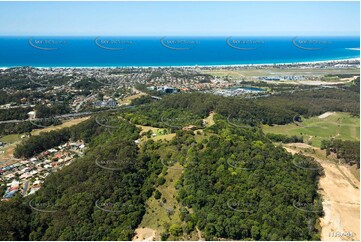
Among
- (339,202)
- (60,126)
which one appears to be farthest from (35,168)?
(339,202)

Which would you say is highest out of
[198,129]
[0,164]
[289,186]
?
[198,129]

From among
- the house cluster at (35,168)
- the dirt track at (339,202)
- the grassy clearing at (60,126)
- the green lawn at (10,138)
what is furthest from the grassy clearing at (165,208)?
the grassy clearing at (60,126)

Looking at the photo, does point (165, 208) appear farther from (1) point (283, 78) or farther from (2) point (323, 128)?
(1) point (283, 78)

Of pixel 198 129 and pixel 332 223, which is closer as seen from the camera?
pixel 332 223

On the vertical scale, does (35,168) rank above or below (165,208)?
below

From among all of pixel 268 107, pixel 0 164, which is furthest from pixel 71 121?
pixel 268 107

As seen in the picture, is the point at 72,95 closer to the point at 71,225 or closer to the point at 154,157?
the point at 154,157

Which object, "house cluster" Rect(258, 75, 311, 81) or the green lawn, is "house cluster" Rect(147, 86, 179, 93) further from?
the green lawn
